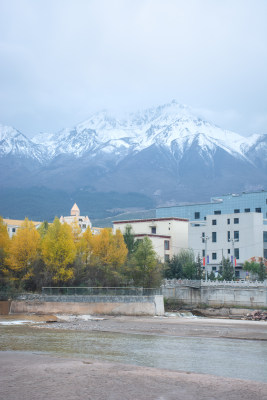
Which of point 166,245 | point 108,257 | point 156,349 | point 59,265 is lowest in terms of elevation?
point 156,349

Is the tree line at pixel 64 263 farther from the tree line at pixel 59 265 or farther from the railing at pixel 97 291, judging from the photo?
the railing at pixel 97 291

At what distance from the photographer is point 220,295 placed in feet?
245

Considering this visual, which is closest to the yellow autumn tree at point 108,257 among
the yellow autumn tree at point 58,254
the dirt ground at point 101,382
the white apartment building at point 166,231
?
the yellow autumn tree at point 58,254

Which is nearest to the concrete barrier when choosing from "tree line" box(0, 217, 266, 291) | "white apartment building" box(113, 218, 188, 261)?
"tree line" box(0, 217, 266, 291)

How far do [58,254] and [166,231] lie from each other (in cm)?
4470

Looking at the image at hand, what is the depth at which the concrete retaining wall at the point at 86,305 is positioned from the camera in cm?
6506

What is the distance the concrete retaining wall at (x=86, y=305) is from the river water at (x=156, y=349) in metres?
18.9

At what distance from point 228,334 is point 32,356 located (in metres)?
21.2

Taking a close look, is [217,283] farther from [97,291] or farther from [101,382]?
[101,382]

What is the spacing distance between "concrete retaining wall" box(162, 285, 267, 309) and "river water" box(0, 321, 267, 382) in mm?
32172

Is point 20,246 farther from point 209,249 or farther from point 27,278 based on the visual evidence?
point 209,249

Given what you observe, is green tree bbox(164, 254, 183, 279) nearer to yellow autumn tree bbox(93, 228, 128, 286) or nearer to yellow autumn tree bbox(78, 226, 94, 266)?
yellow autumn tree bbox(93, 228, 128, 286)

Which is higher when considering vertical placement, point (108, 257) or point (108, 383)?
point (108, 257)

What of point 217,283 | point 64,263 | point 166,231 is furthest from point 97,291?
point 166,231
